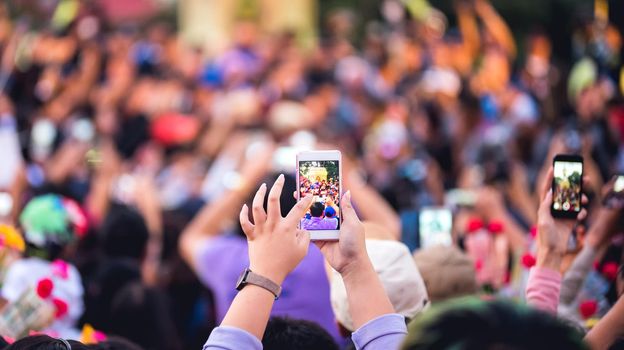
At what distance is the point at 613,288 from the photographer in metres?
3.54

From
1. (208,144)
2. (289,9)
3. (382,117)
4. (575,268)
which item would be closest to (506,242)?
(575,268)

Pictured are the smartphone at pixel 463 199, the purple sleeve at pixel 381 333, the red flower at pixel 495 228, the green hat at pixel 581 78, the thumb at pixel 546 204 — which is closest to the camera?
A: the purple sleeve at pixel 381 333

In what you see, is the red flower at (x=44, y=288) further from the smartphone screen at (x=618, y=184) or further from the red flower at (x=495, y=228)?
the smartphone screen at (x=618, y=184)

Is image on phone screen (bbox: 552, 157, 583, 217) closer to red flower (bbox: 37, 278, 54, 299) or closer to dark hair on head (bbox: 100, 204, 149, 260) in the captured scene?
red flower (bbox: 37, 278, 54, 299)

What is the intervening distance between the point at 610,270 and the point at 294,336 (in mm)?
1586

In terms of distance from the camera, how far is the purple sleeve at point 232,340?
7.50 feet

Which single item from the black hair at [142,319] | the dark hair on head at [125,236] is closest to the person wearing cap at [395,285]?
the black hair at [142,319]

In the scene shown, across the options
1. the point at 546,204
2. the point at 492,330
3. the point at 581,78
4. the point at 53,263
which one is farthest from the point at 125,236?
the point at 581,78

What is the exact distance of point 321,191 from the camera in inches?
104

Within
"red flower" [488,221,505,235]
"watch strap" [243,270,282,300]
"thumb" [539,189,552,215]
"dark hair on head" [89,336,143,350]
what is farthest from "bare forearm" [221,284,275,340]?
"red flower" [488,221,505,235]

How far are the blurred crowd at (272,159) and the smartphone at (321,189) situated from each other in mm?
32

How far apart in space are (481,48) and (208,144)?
626 centimetres

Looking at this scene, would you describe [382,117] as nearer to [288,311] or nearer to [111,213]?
[111,213]

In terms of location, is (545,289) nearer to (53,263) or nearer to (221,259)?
(221,259)
